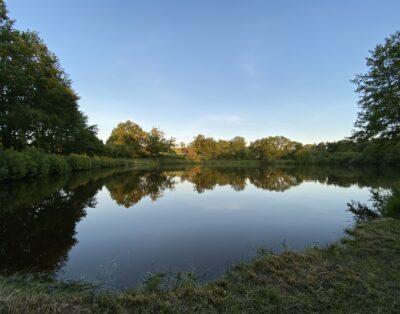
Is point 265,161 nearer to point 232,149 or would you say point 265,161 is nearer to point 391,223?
point 232,149

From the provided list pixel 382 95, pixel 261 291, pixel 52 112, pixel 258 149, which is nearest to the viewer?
pixel 261 291

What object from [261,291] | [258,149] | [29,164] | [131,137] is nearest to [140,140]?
[131,137]

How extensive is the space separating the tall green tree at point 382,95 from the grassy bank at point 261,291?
9.87 metres

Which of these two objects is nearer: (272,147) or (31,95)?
(31,95)

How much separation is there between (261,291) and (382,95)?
1349cm

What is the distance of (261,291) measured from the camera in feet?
10.5

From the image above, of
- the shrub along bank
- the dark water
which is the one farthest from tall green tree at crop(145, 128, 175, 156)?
the dark water

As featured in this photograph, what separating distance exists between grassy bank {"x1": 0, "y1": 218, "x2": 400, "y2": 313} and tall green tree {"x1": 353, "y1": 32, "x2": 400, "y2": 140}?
32.4 ft

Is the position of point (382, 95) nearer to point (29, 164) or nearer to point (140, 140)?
point (29, 164)

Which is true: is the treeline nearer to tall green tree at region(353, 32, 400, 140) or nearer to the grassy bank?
tall green tree at region(353, 32, 400, 140)

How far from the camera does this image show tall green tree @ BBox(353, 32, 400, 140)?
457 inches

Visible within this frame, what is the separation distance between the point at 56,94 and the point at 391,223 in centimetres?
3004

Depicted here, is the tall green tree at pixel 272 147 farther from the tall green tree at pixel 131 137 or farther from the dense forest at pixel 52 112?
the tall green tree at pixel 131 137

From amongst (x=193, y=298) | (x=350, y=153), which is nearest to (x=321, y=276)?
(x=193, y=298)
